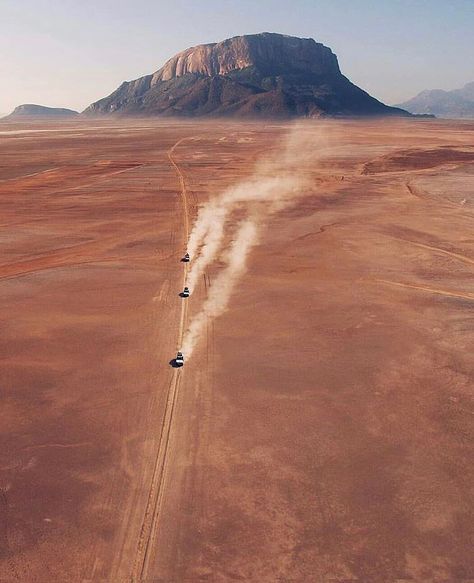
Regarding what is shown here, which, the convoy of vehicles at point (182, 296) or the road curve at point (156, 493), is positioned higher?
the convoy of vehicles at point (182, 296)

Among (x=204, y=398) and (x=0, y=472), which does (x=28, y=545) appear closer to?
(x=0, y=472)

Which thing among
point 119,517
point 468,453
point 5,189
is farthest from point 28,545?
point 5,189

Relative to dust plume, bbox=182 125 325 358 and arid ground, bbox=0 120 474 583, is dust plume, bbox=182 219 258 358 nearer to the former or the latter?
dust plume, bbox=182 125 325 358

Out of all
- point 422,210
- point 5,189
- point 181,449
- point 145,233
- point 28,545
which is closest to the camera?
point 28,545

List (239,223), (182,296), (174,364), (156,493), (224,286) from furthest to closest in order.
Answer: (239,223), (224,286), (182,296), (174,364), (156,493)

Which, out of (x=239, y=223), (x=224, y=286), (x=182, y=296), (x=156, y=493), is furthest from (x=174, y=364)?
(x=239, y=223)

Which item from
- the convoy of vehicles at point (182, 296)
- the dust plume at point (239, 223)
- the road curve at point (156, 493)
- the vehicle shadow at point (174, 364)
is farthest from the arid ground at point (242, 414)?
the dust plume at point (239, 223)

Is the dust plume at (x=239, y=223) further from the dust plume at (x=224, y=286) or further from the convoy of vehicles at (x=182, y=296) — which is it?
the convoy of vehicles at (x=182, y=296)

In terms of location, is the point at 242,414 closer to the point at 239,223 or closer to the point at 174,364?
the point at 174,364
